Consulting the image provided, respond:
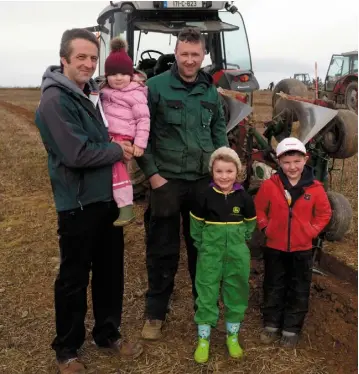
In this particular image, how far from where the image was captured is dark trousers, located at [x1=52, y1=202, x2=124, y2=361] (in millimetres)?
2494

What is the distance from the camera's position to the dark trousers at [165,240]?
297cm

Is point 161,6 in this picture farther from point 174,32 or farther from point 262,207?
point 262,207

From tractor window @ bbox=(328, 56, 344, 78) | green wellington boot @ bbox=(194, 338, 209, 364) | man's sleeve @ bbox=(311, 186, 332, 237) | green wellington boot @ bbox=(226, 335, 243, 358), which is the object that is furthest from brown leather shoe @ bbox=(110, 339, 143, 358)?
tractor window @ bbox=(328, 56, 344, 78)

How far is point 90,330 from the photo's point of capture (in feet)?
10.4

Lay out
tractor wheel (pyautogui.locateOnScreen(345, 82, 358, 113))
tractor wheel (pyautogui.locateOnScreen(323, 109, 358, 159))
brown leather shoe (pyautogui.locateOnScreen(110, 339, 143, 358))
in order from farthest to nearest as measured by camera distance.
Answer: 1. tractor wheel (pyautogui.locateOnScreen(345, 82, 358, 113))
2. tractor wheel (pyautogui.locateOnScreen(323, 109, 358, 159))
3. brown leather shoe (pyautogui.locateOnScreen(110, 339, 143, 358))

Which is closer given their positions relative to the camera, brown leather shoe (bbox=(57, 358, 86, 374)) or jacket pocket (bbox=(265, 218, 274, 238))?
brown leather shoe (bbox=(57, 358, 86, 374))

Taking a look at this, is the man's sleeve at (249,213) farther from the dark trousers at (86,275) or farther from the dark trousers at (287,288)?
the dark trousers at (86,275)

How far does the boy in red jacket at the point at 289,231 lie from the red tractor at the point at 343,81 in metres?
13.0

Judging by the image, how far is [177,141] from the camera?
288 cm

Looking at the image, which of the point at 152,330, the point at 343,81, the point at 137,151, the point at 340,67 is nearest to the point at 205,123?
the point at 137,151

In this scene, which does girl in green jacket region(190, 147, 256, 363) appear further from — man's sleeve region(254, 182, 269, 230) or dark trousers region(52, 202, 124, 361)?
dark trousers region(52, 202, 124, 361)

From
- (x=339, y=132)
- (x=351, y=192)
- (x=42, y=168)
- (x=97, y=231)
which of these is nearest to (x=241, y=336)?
(x=97, y=231)

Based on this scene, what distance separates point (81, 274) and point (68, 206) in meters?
0.41

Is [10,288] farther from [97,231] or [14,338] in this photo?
[97,231]
